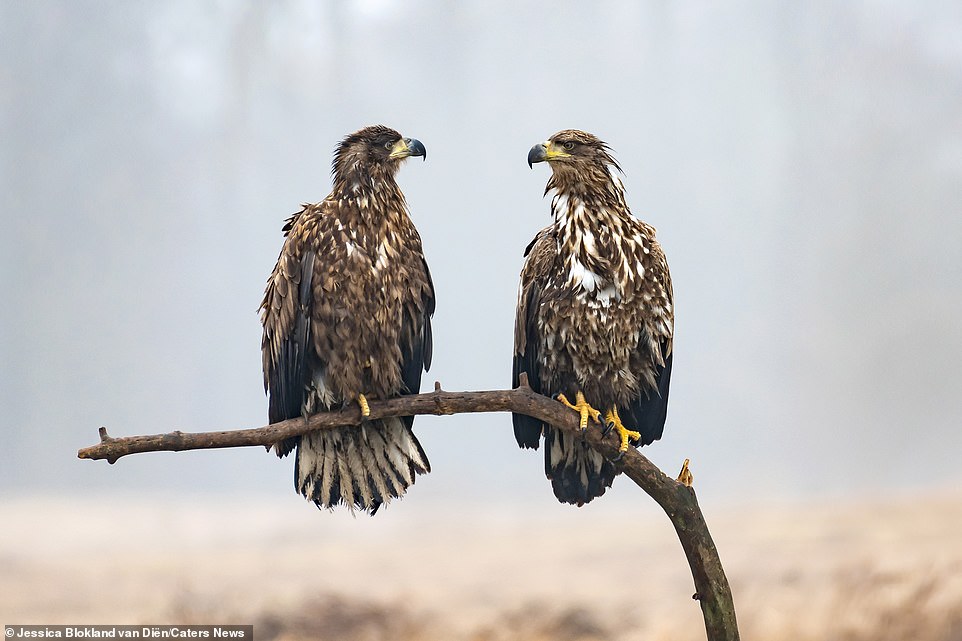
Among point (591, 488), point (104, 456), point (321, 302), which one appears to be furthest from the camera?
point (591, 488)

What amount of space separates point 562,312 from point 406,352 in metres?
0.58

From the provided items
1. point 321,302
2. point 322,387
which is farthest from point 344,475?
point 321,302

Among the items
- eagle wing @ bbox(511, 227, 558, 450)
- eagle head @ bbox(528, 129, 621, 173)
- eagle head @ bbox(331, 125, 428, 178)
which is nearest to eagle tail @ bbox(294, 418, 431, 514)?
eagle wing @ bbox(511, 227, 558, 450)

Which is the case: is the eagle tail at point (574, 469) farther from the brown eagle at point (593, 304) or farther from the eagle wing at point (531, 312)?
the eagle wing at point (531, 312)

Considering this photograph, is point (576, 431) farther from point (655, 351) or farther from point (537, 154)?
point (537, 154)

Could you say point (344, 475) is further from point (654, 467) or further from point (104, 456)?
point (654, 467)

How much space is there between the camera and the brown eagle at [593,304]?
333cm

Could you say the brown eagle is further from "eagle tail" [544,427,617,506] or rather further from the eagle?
the eagle

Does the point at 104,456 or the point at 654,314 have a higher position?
the point at 654,314

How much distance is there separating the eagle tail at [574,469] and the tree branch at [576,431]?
0.51ft

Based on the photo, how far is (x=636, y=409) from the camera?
11.7 ft

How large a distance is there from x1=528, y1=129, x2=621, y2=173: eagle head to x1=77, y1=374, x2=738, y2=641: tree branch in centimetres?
76

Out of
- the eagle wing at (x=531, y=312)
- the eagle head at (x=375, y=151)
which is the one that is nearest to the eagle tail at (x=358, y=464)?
the eagle wing at (x=531, y=312)

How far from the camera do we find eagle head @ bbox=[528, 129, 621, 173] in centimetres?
340
